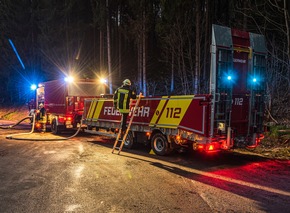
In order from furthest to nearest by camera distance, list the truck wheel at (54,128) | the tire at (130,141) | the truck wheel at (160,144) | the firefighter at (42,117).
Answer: the firefighter at (42,117)
the truck wheel at (54,128)
the tire at (130,141)
the truck wheel at (160,144)

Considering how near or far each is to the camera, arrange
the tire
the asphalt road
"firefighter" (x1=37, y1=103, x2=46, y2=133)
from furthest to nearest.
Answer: "firefighter" (x1=37, y1=103, x2=46, y2=133)
the tire
the asphalt road

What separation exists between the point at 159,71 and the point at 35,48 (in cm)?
1735

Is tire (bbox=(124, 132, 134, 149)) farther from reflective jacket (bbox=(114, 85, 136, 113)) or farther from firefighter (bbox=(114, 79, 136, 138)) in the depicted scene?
reflective jacket (bbox=(114, 85, 136, 113))

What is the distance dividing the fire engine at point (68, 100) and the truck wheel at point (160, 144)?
621cm

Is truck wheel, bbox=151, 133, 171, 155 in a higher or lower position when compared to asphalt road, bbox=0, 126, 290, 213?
higher

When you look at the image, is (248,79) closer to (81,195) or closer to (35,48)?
(81,195)

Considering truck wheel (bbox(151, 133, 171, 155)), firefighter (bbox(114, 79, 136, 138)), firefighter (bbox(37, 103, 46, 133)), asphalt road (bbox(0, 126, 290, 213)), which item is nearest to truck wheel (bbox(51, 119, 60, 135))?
firefighter (bbox(37, 103, 46, 133))

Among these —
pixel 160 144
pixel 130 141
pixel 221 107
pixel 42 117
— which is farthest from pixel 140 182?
pixel 42 117

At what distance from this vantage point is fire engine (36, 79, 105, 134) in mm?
14281

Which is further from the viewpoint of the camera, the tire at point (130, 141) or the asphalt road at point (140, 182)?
the tire at point (130, 141)

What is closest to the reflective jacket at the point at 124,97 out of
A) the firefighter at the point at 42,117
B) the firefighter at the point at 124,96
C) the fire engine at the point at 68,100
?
the firefighter at the point at 124,96

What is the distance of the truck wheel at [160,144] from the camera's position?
28.7ft

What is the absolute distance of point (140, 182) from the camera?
6047 mm

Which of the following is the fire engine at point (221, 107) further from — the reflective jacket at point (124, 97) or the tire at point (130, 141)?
the tire at point (130, 141)
